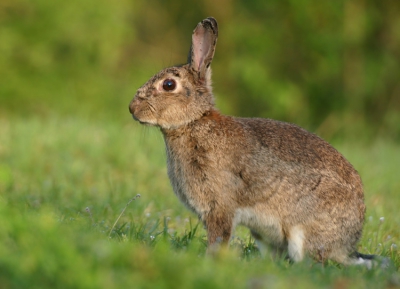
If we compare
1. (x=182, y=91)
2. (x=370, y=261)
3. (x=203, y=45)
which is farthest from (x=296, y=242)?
(x=203, y=45)

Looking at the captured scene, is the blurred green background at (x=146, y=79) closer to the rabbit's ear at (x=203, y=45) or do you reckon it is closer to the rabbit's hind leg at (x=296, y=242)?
the rabbit's hind leg at (x=296, y=242)

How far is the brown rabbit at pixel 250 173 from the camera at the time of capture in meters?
5.00

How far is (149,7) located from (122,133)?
10675mm

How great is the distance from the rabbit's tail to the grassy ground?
14cm

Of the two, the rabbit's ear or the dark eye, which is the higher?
the rabbit's ear

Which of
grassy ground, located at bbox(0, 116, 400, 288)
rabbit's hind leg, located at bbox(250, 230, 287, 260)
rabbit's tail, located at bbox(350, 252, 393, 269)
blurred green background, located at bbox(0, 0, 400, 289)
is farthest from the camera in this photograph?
blurred green background, located at bbox(0, 0, 400, 289)

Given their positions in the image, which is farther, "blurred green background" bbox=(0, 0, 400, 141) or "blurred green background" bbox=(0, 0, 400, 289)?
"blurred green background" bbox=(0, 0, 400, 141)

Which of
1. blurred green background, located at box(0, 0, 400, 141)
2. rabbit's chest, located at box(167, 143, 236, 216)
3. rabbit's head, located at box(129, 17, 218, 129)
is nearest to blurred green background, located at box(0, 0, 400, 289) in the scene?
blurred green background, located at box(0, 0, 400, 141)

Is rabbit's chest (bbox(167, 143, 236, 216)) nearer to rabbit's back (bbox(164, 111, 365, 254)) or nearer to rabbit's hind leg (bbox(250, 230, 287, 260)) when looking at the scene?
rabbit's back (bbox(164, 111, 365, 254))

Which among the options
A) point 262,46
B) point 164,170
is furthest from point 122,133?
point 262,46

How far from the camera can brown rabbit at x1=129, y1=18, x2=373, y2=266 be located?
500 centimetres

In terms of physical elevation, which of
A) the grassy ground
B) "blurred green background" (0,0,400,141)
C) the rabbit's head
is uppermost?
"blurred green background" (0,0,400,141)

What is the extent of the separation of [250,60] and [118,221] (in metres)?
11.5

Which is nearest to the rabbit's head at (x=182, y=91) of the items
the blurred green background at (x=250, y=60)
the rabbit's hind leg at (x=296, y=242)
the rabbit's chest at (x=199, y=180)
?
the rabbit's chest at (x=199, y=180)
